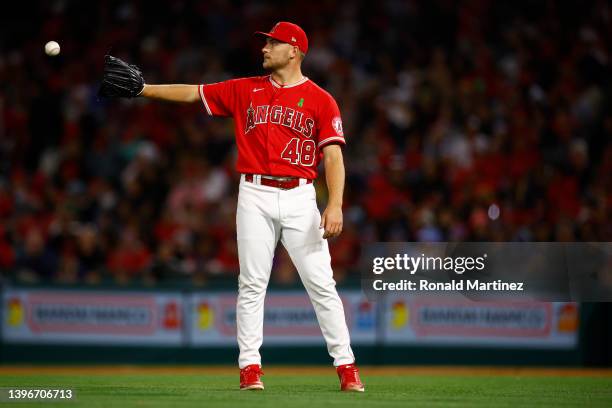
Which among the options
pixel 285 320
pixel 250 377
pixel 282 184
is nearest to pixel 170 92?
pixel 282 184

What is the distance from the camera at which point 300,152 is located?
21.2ft

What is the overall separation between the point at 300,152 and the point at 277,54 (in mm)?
630

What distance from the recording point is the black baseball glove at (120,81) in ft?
21.5

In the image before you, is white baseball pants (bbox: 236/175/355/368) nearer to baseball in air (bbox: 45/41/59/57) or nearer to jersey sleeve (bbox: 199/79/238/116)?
jersey sleeve (bbox: 199/79/238/116)

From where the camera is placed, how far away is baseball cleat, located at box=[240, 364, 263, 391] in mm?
6383

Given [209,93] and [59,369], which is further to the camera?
[59,369]

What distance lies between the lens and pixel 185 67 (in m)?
14.8

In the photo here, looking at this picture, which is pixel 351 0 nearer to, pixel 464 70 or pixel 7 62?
pixel 464 70

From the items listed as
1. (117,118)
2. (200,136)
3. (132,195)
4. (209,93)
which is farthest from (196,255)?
(209,93)

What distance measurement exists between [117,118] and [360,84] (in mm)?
3365

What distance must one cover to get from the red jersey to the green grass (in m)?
1.39

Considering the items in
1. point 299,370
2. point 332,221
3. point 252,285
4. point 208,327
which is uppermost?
point 332,221

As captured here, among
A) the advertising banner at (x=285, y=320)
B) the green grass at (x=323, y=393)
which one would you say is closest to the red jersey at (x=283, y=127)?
the green grass at (x=323, y=393)

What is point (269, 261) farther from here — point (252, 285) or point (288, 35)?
point (288, 35)
